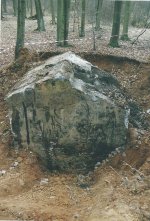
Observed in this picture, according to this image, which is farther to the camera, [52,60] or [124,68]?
[124,68]

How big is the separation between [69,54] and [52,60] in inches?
19.3

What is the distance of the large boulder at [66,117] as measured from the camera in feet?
30.5

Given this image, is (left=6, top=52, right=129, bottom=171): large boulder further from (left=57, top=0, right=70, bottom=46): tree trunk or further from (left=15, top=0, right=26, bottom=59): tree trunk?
(left=57, top=0, right=70, bottom=46): tree trunk

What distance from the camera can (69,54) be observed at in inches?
413

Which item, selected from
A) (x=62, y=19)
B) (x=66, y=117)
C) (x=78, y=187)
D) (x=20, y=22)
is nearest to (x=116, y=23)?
(x=62, y=19)

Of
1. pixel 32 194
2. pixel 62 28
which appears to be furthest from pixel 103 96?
pixel 62 28

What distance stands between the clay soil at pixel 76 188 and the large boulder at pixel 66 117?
0.32 m

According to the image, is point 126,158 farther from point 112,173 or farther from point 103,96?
point 103,96

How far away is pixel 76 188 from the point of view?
29.5 ft

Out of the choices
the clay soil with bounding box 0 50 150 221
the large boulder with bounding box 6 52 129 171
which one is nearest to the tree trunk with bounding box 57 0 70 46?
the clay soil with bounding box 0 50 150 221

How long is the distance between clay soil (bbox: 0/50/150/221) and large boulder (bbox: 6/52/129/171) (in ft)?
1.06

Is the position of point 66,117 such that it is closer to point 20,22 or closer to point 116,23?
point 20,22

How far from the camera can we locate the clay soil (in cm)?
761

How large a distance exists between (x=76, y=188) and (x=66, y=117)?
5.39 ft
